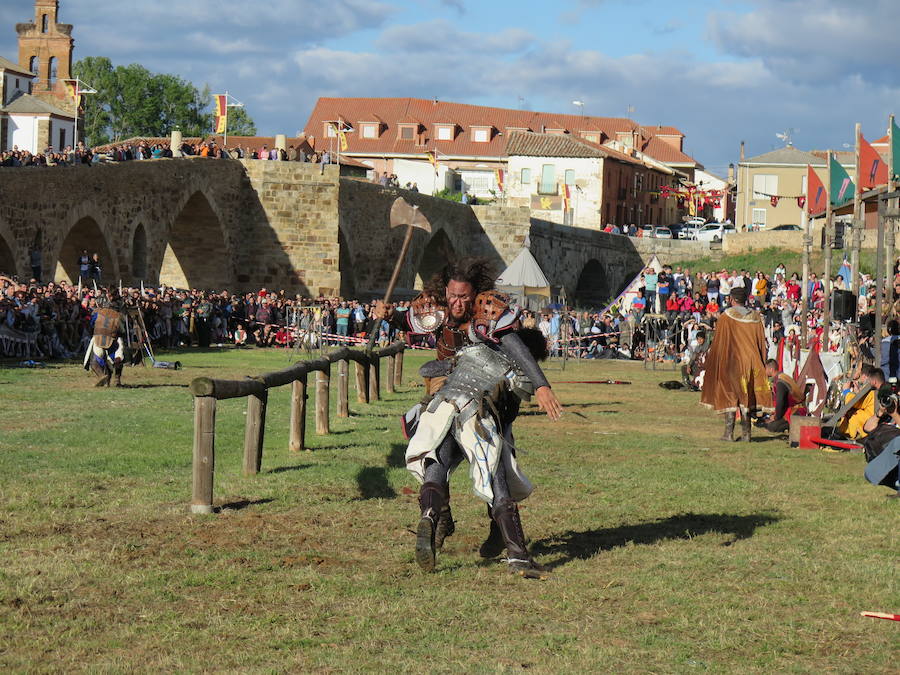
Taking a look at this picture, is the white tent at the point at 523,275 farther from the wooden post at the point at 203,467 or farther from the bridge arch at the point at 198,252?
the wooden post at the point at 203,467

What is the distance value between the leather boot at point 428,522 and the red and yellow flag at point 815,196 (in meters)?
15.9

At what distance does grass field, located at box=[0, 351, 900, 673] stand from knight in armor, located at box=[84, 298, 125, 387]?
17.6 ft

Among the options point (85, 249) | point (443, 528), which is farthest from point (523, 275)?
point (443, 528)

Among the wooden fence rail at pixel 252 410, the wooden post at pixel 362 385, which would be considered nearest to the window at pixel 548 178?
the wooden post at pixel 362 385

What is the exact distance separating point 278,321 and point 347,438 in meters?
22.3

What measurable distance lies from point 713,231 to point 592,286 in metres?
7.70

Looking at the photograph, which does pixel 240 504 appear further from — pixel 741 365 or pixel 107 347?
pixel 107 347

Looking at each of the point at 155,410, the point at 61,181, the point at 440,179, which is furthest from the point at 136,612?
the point at 440,179

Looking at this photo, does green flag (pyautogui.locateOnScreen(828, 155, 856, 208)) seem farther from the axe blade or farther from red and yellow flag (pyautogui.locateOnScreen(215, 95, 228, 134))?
red and yellow flag (pyautogui.locateOnScreen(215, 95, 228, 134))

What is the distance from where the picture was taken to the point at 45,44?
89.4m

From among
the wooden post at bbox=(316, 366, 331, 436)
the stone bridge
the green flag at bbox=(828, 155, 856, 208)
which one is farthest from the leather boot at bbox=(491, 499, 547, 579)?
the stone bridge

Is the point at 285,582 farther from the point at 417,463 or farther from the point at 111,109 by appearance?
the point at 111,109

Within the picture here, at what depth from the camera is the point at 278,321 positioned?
1352 inches

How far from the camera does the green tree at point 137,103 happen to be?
96.0 m
